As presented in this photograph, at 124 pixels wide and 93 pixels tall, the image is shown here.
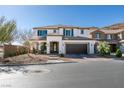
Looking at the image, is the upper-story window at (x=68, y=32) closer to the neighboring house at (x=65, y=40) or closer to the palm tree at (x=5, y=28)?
the neighboring house at (x=65, y=40)

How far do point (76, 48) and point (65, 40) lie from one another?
10.1ft

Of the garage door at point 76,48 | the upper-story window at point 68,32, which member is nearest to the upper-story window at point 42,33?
the upper-story window at point 68,32

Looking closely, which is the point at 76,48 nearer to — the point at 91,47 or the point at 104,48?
the point at 91,47

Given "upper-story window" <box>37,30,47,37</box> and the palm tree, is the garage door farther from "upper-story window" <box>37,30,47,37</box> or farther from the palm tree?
the palm tree

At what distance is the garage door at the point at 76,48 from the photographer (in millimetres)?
31891

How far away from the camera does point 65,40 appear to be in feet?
99.0

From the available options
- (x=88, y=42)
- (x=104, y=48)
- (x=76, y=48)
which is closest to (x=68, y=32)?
(x=76, y=48)

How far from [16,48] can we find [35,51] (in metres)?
6.14

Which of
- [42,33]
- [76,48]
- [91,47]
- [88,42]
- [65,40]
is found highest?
[42,33]

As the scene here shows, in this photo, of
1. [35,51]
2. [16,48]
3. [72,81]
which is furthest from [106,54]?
[72,81]

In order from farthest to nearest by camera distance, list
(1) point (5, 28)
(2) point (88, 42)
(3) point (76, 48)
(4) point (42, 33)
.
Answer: (4) point (42, 33) → (3) point (76, 48) → (2) point (88, 42) → (1) point (5, 28)

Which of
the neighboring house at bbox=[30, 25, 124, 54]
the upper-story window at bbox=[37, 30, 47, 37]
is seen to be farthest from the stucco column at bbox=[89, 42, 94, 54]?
the upper-story window at bbox=[37, 30, 47, 37]
